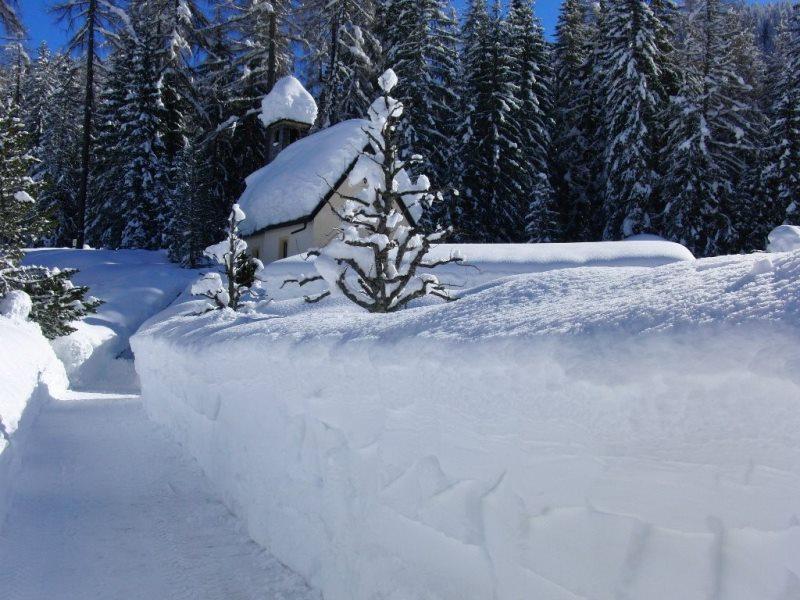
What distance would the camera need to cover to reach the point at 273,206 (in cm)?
2167

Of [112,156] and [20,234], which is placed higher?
[112,156]

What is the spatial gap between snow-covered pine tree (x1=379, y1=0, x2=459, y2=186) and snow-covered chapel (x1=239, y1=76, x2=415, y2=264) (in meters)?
8.33

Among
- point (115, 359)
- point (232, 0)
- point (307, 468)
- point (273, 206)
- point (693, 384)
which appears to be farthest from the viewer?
point (232, 0)

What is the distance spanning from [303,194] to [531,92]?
17.7 meters

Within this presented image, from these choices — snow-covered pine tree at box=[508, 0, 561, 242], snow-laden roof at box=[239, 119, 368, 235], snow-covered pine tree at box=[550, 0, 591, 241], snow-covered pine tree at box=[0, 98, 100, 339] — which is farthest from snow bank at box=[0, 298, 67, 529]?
snow-covered pine tree at box=[550, 0, 591, 241]

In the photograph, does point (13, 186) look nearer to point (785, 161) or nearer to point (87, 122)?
point (87, 122)

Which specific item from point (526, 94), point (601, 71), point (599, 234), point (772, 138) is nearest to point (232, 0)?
point (526, 94)

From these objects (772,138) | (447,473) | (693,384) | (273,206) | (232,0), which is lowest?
(447,473)

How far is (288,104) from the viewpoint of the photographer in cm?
2722

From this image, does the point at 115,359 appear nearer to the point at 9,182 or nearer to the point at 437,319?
→ the point at 9,182

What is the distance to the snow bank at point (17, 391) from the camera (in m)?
5.53

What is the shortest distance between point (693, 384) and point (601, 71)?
33.3 metres

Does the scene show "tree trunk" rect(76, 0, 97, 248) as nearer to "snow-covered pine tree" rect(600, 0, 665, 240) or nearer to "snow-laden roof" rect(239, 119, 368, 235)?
"snow-laden roof" rect(239, 119, 368, 235)

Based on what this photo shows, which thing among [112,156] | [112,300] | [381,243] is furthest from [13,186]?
[112,156]
